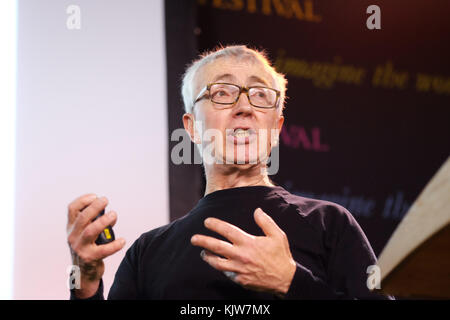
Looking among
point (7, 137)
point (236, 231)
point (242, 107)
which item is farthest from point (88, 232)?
point (7, 137)

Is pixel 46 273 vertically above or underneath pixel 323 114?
underneath

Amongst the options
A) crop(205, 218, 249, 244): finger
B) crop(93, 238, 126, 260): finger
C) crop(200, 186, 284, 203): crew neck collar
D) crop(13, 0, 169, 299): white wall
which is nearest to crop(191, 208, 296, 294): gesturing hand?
crop(205, 218, 249, 244): finger

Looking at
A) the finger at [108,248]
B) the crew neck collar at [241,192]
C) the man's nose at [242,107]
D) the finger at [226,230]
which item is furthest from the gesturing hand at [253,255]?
the man's nose at [242,107]

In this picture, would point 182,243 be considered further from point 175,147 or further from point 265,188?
point 175,147

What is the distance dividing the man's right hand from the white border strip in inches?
14.9

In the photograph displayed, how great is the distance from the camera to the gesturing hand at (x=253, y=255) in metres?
0.81

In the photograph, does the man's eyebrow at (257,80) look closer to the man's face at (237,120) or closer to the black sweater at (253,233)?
the man's face at (237,120)

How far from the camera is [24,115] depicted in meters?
1.46

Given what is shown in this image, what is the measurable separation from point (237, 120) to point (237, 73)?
11cm

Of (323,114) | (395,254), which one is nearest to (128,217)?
(323,114)

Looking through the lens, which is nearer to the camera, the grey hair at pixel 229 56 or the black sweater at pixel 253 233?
the black sweater at pixel 253 233

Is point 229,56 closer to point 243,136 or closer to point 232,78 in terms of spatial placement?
point 232,78
